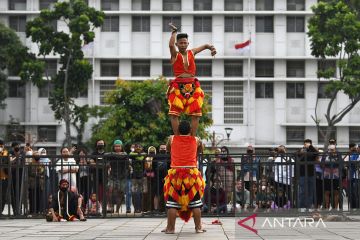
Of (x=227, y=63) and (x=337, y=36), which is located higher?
(x=227, y=63)

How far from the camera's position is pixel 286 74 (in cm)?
5297

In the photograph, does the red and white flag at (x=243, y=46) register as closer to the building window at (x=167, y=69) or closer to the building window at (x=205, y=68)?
the building window at (x=205, y=68)

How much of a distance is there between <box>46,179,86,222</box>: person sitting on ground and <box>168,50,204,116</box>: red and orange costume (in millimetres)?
4357

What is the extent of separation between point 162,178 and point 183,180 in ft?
15.2

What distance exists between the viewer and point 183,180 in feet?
37.2

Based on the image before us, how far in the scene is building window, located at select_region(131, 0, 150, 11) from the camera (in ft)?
175

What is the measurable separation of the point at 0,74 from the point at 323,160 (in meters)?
38.5

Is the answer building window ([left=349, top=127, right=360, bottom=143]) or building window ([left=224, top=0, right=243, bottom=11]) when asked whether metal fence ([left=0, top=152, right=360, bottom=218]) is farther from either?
building window ([left=224, top=0, right=243, bottom=11])

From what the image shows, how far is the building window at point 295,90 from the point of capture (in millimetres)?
52906

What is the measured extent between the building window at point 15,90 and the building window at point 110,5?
26.7 ft

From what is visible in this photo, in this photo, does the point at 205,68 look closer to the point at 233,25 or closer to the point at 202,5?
the point at 233,25

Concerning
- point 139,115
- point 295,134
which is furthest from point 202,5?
point 139,115

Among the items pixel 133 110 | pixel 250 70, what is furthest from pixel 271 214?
pixel 250 70

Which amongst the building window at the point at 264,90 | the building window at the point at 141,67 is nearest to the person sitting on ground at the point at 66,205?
Answer: the building window at the point at 141,67
